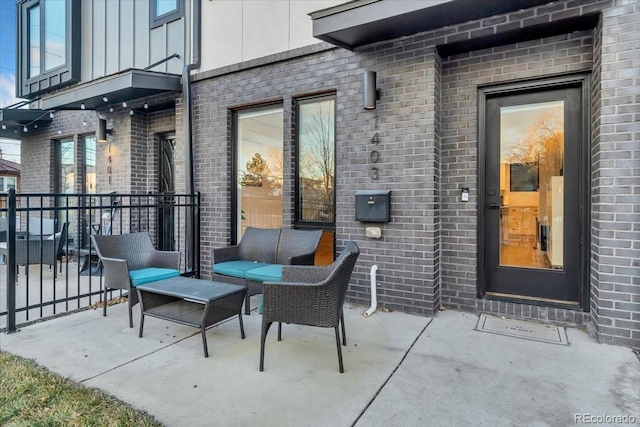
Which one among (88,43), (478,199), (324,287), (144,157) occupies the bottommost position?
(324,287)

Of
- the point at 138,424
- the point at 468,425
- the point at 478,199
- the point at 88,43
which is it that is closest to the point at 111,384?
the point at 138,424

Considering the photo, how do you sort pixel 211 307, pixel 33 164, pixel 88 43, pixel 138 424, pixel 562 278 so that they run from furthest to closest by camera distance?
pixel 33 164
pixel 88 43
pixel 562 278
pixel 211 307
pixel 138 424

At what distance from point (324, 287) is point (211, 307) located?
3.31ft

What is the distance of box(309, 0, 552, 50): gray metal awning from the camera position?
3.40 metres

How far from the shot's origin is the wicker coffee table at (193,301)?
9.79ft

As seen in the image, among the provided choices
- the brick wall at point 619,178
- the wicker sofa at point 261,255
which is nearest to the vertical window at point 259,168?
the wicker sofa at point 261,255

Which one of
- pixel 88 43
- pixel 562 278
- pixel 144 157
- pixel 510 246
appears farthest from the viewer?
pixel 88 43

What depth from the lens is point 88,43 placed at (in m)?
7.37

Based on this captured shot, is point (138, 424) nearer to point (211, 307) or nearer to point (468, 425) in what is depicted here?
point (211, 307)

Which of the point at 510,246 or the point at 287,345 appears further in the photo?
the point at 510,246

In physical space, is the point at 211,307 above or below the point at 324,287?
below

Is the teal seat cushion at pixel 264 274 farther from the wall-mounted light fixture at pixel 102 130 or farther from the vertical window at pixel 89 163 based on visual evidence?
the vertical window at pixel 89 163

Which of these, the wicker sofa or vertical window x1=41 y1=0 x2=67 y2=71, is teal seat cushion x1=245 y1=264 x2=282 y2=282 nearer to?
the wicker sofa

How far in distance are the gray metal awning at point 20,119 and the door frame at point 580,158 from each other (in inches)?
342
